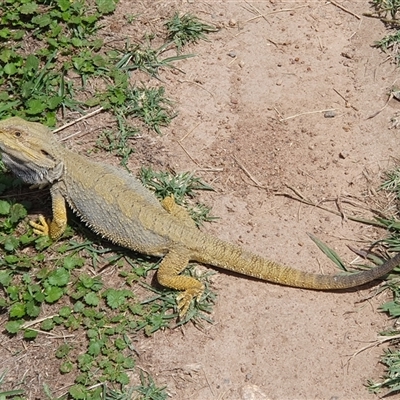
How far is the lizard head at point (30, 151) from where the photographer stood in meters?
5.48

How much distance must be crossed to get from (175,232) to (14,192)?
182 cm

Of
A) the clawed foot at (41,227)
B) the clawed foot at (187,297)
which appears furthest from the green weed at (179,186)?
the clawed foot at (41,227)

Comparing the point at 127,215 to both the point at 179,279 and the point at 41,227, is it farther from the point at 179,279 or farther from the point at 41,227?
the point at 41,227

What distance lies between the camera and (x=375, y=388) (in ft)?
16.2

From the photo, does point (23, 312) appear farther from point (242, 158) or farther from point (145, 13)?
point (145, 13)

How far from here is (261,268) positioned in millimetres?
5367

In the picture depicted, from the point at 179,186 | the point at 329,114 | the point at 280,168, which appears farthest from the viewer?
the point at 329,114

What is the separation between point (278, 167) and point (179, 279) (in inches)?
62.4

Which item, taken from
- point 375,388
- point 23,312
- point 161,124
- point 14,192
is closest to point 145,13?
point 161,124

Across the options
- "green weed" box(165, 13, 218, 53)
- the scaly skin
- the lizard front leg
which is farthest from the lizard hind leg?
"green weed" box(165, 13, 218, 53)

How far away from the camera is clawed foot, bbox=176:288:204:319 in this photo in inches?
211

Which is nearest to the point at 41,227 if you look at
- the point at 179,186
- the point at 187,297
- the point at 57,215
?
the point at 57,215

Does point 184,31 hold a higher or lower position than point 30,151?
higher

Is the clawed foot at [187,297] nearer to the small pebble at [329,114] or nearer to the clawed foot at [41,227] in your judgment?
the clawed foot at [41,227]
